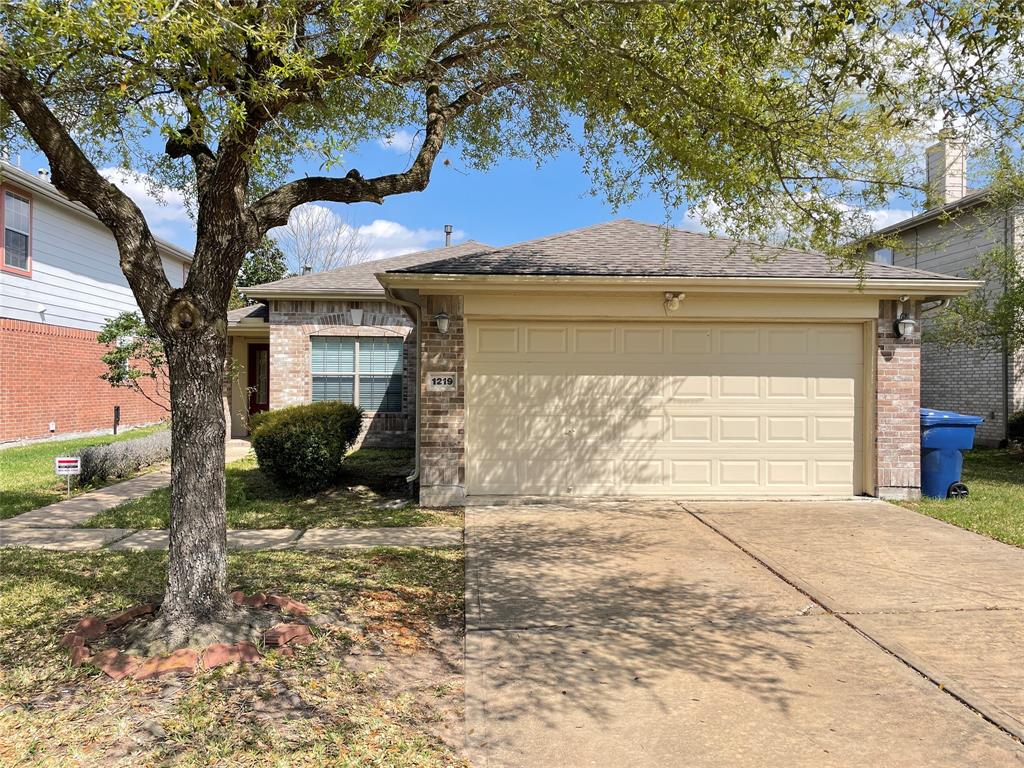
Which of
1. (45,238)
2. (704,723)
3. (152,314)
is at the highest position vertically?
(45,238)

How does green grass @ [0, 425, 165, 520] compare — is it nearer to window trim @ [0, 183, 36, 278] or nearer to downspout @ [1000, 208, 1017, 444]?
window trim @ [0, 183, 36, 278]

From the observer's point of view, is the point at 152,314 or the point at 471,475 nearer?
the point at 152,314

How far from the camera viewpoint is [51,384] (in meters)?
14.8

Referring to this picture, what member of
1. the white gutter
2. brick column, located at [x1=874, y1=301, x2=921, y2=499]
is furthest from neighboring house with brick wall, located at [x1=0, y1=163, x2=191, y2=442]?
brick column, located at [x1=874, y1=301, x2=921, y2=499]

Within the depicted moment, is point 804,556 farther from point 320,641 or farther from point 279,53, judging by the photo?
point 279,53

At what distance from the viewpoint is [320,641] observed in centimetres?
412

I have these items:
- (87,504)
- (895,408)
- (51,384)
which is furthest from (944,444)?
(51,384)

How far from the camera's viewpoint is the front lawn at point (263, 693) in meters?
2.95

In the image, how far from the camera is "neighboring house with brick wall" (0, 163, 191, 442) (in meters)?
13.5

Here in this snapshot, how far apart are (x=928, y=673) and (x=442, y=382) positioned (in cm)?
590

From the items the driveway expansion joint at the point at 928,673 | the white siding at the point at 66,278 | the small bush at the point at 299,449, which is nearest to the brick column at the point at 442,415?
the small bush at the point at 299,449

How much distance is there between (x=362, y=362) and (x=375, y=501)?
5.65 metres

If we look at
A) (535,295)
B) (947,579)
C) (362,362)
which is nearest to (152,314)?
(535,295)

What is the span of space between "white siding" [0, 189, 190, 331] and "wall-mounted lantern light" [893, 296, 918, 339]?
15837 mm
